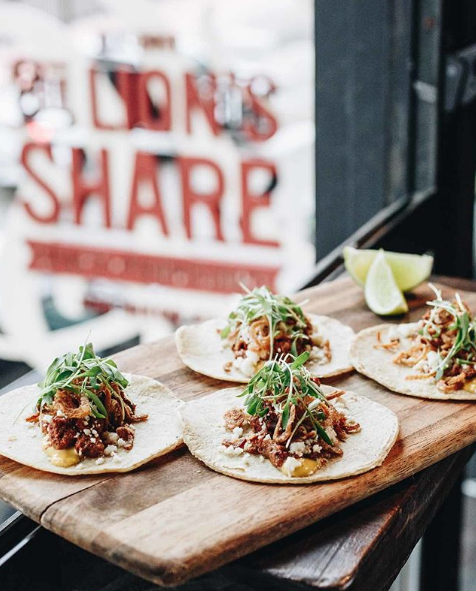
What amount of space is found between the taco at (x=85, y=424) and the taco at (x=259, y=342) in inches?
9.6

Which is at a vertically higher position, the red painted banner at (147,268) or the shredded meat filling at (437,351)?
the shredded meat filling at (437,351)

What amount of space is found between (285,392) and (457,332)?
0.60 meters

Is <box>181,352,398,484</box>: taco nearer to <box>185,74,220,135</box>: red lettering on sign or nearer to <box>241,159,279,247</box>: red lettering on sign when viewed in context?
<box>241,159,279,247</box>: red lettering on sign

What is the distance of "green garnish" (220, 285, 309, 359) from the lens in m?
2.06

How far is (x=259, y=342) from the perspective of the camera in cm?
204

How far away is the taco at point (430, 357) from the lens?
195cm

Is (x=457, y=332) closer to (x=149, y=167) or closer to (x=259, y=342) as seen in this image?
(x=259, y=342)

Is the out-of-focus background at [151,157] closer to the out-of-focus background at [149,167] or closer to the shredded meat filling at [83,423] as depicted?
the out-of-focus background at [149,167]

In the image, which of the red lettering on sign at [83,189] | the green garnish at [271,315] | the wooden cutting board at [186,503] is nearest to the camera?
the wooden cutting board at [186,503]

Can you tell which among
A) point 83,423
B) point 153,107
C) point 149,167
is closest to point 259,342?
point 83,423

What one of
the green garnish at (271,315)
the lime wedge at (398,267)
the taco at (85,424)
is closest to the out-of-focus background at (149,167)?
the lime wedge at (398,267)

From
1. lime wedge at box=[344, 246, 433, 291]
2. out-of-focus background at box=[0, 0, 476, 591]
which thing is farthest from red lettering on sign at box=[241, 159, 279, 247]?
lime wedge at box=[344, 246, 433, 291]

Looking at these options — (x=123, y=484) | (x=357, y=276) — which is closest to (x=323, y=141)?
(x=357, y=276)

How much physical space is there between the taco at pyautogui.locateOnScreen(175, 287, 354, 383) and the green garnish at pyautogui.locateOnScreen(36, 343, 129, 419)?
13.0 inches
